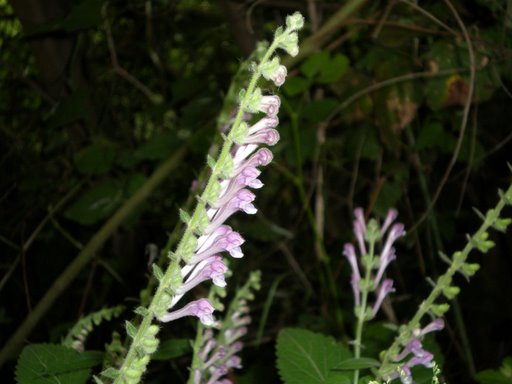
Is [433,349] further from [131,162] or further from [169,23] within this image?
[169,23]

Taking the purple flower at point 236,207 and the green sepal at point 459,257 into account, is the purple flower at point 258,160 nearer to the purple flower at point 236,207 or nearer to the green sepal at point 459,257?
the purple flower at point 236,207

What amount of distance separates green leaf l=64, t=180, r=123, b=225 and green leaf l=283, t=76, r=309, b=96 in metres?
1.08

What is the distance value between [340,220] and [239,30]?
7.01 feet

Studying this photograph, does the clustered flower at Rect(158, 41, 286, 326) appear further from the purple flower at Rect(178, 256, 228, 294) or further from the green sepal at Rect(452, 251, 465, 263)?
the green sepal at Rect(452, 251, 465, 263)

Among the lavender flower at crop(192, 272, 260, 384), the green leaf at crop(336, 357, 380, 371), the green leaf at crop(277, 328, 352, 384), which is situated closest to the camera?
the green leaf at crop(336, 357, 380, 371)

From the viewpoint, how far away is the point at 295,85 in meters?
2.77

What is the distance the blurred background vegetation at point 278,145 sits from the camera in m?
2.76

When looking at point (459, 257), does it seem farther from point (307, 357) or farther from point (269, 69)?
point (269, 69)

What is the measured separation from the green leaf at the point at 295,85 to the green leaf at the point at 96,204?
1.08 metres

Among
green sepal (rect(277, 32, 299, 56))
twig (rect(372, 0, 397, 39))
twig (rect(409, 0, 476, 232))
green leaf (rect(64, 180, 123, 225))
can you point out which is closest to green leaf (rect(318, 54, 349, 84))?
twig (rect(372, 0, 397, 39))

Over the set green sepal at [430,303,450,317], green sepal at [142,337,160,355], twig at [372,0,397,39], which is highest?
twig at [372,0,397,39]

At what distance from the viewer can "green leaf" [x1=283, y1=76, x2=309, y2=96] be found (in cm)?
275

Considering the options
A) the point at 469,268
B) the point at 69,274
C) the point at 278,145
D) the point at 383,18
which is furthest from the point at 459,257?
the point at 278,145

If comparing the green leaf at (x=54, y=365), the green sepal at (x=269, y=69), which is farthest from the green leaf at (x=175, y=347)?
the green sepal at (x=269, y=69)
